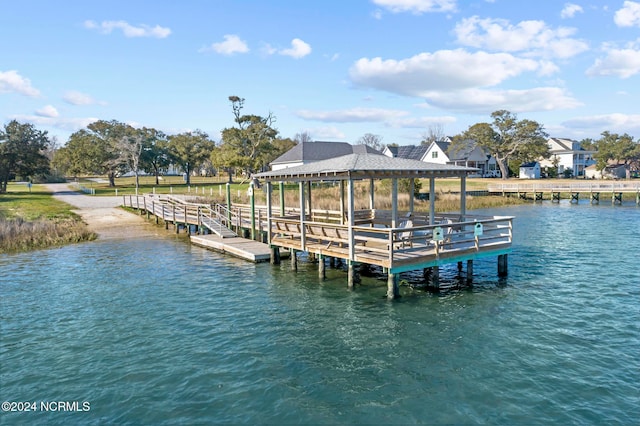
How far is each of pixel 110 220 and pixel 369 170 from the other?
25.6 meters

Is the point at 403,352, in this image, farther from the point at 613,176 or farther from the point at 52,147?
the point at 52,147

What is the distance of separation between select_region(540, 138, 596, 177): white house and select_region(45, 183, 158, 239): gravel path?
79189 millimetres

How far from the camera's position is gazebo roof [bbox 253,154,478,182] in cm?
1421

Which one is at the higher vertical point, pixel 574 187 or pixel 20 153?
pixel 20 153

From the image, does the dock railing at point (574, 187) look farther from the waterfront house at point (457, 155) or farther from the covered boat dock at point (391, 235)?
the covered boat dock at point (391, 235)

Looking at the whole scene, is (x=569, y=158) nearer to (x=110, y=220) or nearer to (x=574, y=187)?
(x=574, y=187)

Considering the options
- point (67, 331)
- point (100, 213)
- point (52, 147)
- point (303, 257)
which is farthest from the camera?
point (52, 147)

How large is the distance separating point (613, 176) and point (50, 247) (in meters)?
87.7

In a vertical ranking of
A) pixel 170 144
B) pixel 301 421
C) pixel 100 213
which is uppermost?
pixel 170 144

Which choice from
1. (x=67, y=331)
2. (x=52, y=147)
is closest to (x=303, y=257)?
(x=67, y=331)

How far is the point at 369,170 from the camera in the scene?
13.9 m

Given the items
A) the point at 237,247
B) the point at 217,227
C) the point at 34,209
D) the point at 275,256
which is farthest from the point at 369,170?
the point at 34,209

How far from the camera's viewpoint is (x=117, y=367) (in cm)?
977

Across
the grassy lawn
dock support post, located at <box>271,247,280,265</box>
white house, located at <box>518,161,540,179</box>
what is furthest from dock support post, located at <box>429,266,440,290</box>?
white house, located at <box>518,161,540,179</box>
